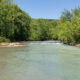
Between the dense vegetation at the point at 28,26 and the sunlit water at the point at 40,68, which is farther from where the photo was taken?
the dense vegetation at the point at 28,26

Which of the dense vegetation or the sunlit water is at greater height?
the dense vegetation

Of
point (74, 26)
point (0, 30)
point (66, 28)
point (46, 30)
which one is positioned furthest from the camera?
point (46, 30)

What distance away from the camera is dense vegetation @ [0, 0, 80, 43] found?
41.4 m

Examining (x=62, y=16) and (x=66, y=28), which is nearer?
(x=66, y=28)

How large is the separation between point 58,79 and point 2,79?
Answer: 2782 mm

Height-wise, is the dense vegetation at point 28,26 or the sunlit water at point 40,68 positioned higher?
the dense vegetation at point 28,26

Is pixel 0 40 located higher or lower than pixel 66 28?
lower

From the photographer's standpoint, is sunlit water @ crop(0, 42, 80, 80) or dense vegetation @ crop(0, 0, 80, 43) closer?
sunlit water @ crop(0, 42, 80, 80)

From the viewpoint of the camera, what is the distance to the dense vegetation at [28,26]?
4138 cm

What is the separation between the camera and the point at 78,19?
4038cm

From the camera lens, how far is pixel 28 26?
60.1m

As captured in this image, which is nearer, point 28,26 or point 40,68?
point 40,68

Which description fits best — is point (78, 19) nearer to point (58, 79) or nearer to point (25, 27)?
point (25, 27)

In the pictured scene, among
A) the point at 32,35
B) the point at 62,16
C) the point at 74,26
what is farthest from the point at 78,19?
the point at 32,35
